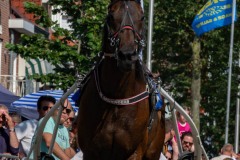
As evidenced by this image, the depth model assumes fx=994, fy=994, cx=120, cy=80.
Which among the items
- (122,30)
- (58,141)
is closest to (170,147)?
(58,141)

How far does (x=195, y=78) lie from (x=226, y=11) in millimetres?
8098

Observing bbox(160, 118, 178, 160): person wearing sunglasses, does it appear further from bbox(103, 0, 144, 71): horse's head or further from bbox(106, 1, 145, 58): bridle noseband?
bbox(106, 1, 145, 58): bridle noseband

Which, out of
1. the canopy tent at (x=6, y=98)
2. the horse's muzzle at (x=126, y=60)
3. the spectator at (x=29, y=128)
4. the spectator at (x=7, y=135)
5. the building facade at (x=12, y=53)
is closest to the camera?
the horse's muzzle at (x=126, y=60)

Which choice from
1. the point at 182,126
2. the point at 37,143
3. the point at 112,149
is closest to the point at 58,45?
the point at 182,126

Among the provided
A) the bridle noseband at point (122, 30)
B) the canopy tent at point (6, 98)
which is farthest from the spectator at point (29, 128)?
the canopy tent at point (6, 98)

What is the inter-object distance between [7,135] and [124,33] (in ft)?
16.6

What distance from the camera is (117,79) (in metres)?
10.1

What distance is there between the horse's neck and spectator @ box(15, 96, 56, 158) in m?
3.33

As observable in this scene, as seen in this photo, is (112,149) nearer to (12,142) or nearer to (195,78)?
(12,142)

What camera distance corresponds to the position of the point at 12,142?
46.5 ft

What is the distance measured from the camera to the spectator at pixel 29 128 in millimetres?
13539

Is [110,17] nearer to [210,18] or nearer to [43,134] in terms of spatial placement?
[43,134]

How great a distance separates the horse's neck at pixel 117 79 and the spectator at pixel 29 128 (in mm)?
3330

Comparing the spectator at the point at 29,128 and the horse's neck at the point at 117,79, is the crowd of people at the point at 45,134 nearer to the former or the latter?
the spectator at the point at 29,128
